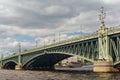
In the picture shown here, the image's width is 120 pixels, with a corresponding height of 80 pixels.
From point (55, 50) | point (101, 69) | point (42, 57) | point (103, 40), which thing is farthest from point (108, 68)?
point (42, 57)

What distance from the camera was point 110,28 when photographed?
99.1m

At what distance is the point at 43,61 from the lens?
166 m

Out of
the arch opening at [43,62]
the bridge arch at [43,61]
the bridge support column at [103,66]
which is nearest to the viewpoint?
the bridge support column at [103,66]

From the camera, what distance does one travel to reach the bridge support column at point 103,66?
9619 cm

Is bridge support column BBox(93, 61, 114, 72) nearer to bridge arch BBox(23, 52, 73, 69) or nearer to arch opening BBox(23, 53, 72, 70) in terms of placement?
bridge arch BBox(23, 52, 73, 69)

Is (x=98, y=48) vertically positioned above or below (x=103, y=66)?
above

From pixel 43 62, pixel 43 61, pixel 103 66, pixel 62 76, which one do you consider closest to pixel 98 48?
pixel 103 66

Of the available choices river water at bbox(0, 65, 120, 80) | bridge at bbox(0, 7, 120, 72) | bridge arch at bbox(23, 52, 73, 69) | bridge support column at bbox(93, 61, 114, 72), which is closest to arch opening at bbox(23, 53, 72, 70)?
bridge arch at bbox(23, 52, 73, 69)

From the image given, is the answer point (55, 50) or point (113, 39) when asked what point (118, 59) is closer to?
point (113, 39)

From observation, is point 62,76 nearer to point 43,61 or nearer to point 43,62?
point 43,61

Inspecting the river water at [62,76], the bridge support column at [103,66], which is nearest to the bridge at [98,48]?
the bridge support column at [103,66]

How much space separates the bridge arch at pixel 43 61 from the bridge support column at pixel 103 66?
4655 cm

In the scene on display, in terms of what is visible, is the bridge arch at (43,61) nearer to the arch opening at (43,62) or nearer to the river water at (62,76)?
the arch opening at (43,62)

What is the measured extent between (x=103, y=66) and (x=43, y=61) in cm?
7197
